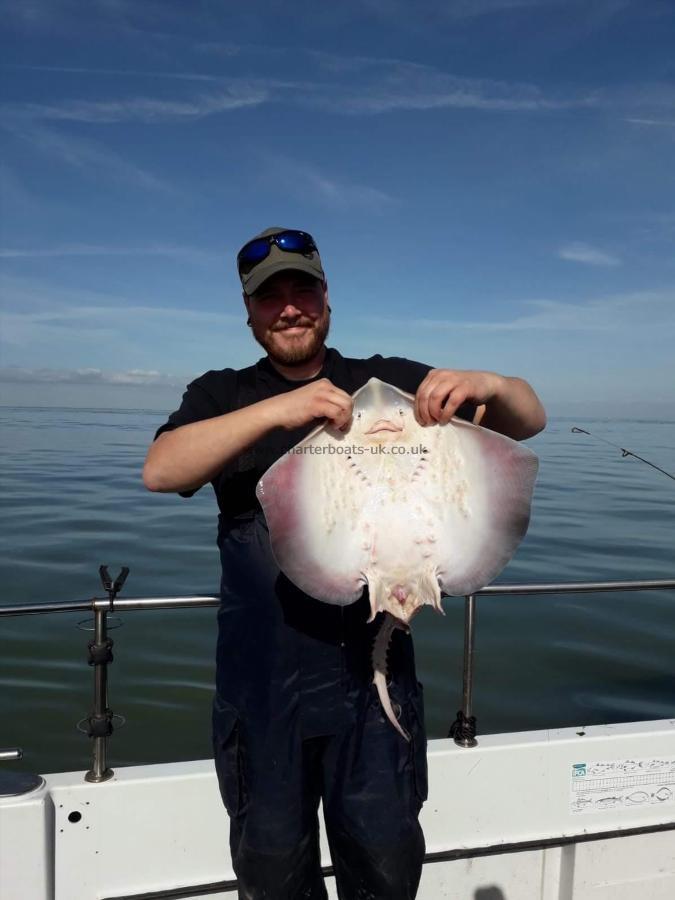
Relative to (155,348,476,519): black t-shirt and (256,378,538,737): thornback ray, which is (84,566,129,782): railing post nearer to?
(155,348,476,519): black t-shirt

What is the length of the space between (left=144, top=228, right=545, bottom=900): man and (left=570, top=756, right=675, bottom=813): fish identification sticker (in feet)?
3.98

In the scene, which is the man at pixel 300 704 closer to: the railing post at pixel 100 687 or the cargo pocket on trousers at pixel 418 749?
the cargo pocket on trousers at pixel 418 749

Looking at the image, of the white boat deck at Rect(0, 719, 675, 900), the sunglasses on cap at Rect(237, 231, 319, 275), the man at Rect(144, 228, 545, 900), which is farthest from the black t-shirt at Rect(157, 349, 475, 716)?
the white boat deck at Rect(0, 719, 675, 900)

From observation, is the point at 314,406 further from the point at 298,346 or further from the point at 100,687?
the point at 100,687

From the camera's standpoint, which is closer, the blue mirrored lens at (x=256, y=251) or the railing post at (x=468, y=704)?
the blue mirrored lens at (x=256, y=251)

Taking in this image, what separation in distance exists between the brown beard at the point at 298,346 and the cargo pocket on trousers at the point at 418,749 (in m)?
1.12

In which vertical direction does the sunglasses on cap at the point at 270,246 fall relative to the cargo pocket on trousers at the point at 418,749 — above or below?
above

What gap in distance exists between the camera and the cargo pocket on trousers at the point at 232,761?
195cm

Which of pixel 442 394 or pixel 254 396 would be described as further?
pixel 254 396

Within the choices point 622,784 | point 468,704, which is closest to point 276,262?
point 468,704

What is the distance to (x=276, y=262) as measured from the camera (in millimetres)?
2170

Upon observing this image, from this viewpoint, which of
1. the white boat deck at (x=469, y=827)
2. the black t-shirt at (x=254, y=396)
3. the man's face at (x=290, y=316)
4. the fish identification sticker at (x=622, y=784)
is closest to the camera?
the black t-shirt at (x=254, y=396)

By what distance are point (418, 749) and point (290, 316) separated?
1403mm

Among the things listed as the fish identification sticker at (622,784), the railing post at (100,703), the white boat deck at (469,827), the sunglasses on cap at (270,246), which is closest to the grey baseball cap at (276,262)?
the sunglasses on cap at (270,246)
